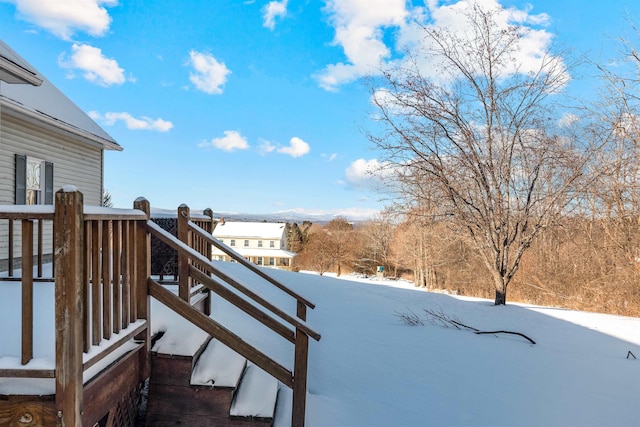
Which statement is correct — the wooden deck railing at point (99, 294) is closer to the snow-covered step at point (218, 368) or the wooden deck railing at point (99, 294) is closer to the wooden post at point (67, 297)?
the wooden post at point (67, 297)

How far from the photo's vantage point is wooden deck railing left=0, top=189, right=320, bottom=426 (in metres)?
1.82

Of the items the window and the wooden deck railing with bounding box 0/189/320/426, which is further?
the window

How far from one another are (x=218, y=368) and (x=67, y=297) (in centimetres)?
136

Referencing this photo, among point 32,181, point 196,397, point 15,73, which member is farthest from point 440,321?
point 32,181

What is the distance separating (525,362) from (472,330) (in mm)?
1182

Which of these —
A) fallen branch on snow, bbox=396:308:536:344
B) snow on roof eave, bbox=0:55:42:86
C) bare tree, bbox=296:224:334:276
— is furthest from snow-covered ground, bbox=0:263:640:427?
bare tree, bbox=296:224:334:276

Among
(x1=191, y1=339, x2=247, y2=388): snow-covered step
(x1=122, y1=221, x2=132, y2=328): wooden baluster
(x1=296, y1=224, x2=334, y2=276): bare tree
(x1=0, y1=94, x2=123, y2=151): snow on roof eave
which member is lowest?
(x1=296, y1=224, x2=334, y2=276): bare tree

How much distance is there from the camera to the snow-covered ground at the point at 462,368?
3193mm

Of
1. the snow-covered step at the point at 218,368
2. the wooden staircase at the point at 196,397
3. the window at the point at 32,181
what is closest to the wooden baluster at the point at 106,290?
the wooden staircase at the point at 196,397

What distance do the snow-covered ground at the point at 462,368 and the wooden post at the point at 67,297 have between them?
0.41 metres

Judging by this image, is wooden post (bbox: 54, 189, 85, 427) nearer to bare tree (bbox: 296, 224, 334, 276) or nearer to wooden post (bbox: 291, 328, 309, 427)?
wooden post (bbox: 291, 328, 309, 427)

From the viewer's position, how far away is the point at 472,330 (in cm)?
560

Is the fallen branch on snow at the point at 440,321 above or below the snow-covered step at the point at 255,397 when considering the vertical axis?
below

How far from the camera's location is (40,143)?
7.75m
